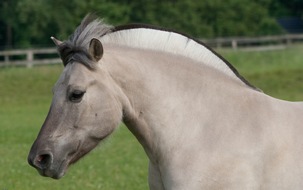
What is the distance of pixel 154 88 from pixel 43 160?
0.88m

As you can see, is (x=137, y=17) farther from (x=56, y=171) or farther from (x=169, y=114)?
(x=56, y=171)

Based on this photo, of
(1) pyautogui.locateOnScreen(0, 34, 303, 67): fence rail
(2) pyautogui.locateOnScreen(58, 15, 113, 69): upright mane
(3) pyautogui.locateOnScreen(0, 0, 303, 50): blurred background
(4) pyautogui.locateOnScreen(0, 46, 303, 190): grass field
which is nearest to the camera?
(2) pyautogui.locateOnScreen(58, 15, 113, 69): upright mane

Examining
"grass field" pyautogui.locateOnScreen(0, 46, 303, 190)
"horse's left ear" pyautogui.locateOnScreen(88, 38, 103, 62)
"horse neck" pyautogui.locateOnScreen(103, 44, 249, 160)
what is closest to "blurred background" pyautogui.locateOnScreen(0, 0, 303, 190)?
"grass field" pyautogui.locateOnScreen(0, 46, 303, 190)

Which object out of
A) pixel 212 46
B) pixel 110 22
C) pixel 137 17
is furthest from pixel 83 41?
pixel 137 17

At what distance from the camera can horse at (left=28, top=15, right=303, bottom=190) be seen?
5.05 m

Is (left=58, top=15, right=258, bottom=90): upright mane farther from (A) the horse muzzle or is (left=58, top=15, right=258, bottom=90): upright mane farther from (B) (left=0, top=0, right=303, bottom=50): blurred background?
(B) (left=0, top=0, right=303, bottom=50): blurred background

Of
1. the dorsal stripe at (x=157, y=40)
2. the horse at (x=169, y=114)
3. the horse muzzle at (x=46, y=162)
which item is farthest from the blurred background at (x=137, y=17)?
the horse muzzle at (x=46, y=162)

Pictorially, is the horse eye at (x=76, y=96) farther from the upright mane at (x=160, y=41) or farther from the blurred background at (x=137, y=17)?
the blurred background at (x=137, y=17)

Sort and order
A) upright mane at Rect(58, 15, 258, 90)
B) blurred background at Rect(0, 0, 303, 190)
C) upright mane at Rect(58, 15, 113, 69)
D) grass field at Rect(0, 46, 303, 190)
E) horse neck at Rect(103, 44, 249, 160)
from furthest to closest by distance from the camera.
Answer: blurred background at Rect(0, 0, 303, 190) < grass field at Rect(0, 46, 303, 190) < upright mane at Rect(58, 15, 258, 90) < horse neck at Rect(103, 44, 249, 160) < upright mane at Rect(58, 15, 113, 69)

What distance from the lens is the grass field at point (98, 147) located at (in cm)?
1120

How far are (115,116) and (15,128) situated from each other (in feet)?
54.2

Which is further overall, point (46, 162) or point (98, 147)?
point (98, 147)

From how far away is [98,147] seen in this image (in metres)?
5.25

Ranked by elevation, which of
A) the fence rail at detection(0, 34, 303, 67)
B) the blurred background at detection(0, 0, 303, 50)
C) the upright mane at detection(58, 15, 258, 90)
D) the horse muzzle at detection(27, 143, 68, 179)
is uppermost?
the upright mane at detection(58, 15, 258, 90)
